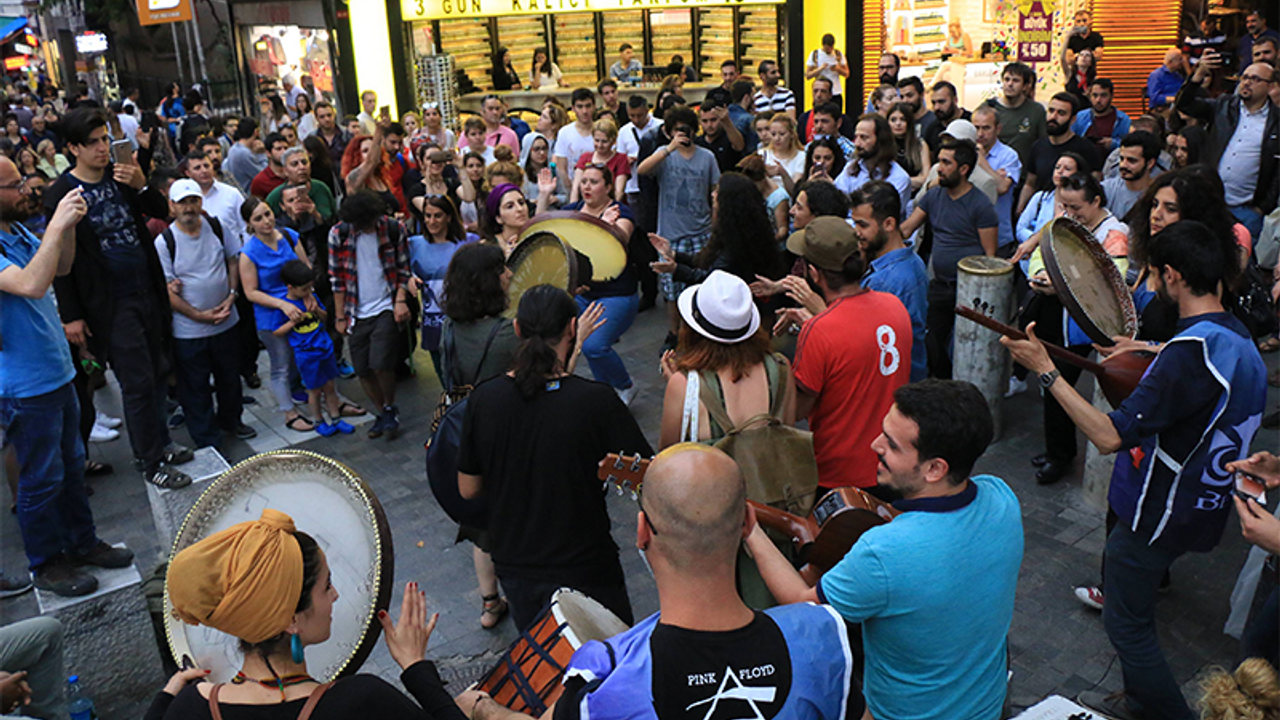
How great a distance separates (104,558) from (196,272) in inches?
87.9

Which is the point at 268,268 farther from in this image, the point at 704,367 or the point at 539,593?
the point at 704,367

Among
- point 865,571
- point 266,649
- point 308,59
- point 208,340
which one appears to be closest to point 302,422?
point 208,340

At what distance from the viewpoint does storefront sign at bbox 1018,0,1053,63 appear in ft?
48.4

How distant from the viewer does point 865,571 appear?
7.56 feet

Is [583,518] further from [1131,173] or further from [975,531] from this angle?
[1131,173]

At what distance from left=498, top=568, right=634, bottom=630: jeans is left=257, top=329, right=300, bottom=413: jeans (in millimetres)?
3974

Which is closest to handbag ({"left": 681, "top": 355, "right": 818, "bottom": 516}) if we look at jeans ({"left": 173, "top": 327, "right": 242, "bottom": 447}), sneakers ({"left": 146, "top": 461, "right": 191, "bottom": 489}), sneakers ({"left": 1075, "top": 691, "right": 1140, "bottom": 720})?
sneakers ({"left": 1075, "top": 691, "right": 1140, "bottom": 720})

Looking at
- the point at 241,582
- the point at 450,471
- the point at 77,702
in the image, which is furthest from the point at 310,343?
the point at 241,582

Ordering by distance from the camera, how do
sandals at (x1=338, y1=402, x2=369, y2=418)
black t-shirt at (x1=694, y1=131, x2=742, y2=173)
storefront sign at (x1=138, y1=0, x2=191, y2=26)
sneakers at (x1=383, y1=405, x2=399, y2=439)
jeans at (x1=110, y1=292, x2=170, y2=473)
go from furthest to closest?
storefront sign at (x1=138, y1=0, x2=191, y2=26)
black t-shirt at (x1=694, y1=131, x2=742, y2=173)
sandals at (x1=338, y1=402, x2=369, y2=418)
sneakers at (x1=383, y1=405, x2=399, y2=439)
jeans at (x1=110, y1=292, x2=170, y2=473)

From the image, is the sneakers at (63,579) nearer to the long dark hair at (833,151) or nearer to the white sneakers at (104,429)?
the white sneakers at (104,429)

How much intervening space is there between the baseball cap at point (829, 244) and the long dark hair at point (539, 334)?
1071 mm

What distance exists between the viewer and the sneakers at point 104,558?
4809mm

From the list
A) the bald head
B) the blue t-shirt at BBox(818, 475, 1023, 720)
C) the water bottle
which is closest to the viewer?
the bald head

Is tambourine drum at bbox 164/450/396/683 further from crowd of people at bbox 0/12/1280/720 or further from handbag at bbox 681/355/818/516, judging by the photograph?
handbag at bbox 681/355/818/516
